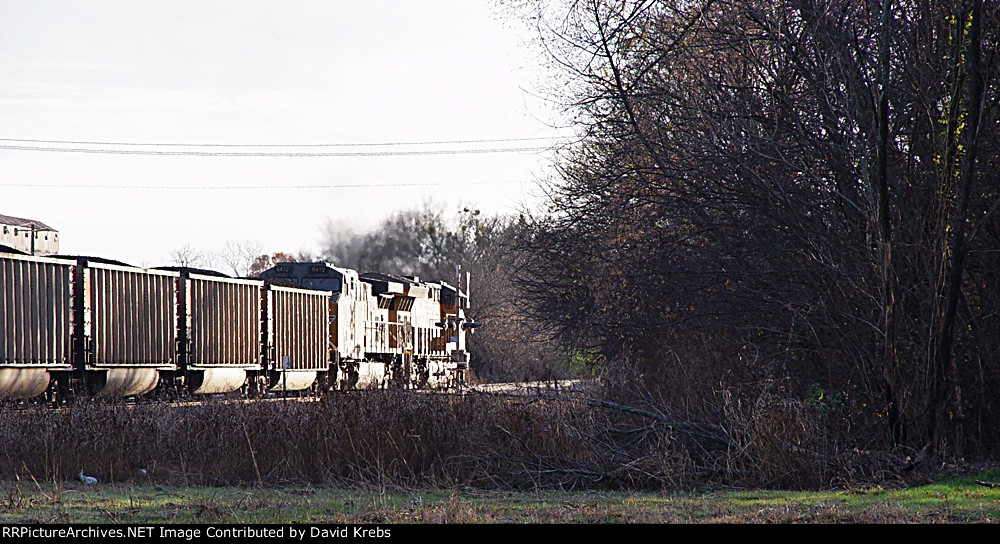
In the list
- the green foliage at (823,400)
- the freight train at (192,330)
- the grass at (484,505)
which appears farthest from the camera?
the freight train at (192,330)

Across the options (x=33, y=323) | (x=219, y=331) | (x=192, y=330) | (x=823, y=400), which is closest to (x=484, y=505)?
(x=823, y=400)

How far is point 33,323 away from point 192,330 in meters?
6.23

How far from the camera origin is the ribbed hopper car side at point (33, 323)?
19438 mm

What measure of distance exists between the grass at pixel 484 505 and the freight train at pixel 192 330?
4665mm

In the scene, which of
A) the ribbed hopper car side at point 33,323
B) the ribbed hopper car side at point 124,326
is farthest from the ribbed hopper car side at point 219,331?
the ribbed hopper car side at point 33,323

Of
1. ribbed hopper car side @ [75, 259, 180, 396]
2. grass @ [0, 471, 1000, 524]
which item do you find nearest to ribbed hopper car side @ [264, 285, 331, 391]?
ribbed hopper car side @ [75, 259, 180, 396]

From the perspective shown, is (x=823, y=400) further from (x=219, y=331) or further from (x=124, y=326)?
(x=219, y=331)

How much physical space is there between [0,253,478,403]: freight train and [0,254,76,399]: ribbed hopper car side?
26 millimetres

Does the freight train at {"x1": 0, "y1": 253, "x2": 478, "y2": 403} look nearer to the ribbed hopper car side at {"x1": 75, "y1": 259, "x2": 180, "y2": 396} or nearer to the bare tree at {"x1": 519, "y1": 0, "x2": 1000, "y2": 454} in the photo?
the ribbed hopper car side at {"x1": 75, "y1": 259, "x2": 180, "y2": 396}

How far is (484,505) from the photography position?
1034 cm

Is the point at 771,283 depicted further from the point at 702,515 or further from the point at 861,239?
the point at 702,515

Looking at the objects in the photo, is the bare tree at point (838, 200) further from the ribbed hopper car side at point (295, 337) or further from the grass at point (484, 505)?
the ribbed hopper car side at point (295, 337)

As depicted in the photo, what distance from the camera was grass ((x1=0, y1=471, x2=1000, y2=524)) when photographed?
904 cm

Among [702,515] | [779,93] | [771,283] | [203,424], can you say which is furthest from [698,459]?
[203,424]
